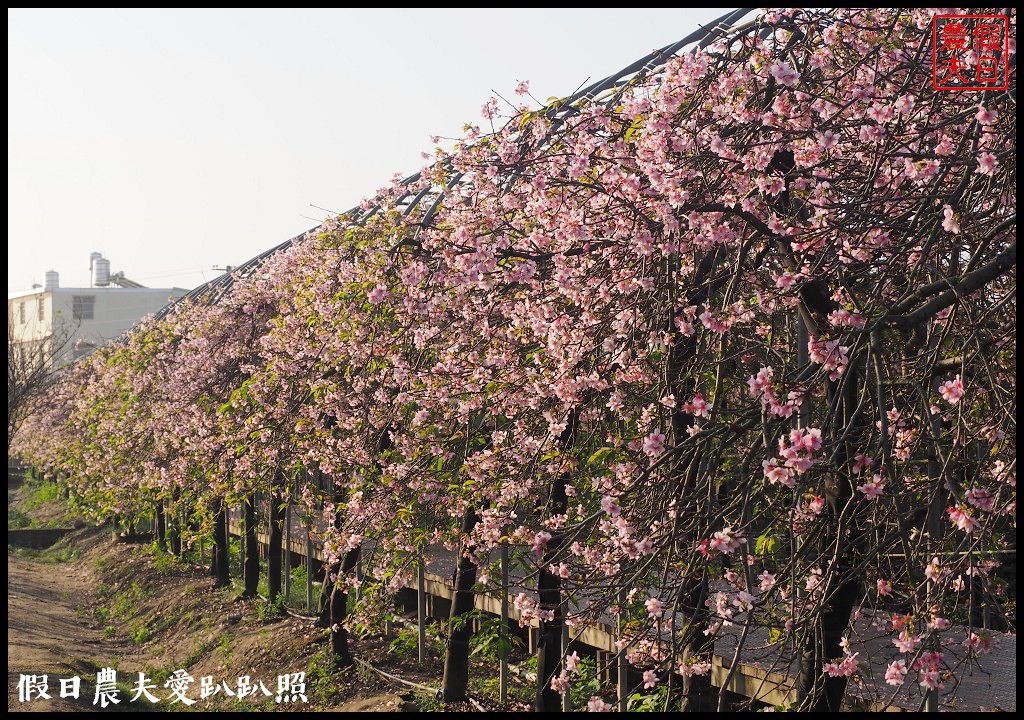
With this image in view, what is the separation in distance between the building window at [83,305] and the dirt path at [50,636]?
34459 millimetres

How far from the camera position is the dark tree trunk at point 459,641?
383 inches

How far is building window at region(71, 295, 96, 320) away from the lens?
5859 centimetres

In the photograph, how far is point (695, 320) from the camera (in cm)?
584

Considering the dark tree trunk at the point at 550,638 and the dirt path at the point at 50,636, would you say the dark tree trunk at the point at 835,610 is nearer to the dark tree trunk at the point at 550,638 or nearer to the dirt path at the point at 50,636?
the dark tree trunk at the point at 550,638

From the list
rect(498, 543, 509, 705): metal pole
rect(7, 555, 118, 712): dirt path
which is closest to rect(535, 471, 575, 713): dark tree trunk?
rect(498, 543, 509, 705): metal pole

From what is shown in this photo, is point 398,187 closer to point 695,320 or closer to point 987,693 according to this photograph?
point 695,320

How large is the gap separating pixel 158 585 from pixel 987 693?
1795cm

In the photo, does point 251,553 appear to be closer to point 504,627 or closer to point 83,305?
point 504,627

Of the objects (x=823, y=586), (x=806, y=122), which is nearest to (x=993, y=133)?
(x=806, y=122)

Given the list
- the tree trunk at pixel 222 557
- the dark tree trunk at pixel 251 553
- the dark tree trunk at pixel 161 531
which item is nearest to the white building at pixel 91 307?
the dark tree trunk at pixel 161 531

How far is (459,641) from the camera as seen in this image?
998 centimetres

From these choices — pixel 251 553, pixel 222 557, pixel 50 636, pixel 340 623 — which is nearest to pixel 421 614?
pixel 340 623

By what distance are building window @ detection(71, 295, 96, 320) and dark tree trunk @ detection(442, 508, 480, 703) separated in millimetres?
54295

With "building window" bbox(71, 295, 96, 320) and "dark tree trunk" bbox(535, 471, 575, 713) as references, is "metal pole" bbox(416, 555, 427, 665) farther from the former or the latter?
"building window" bbox(71, 295, 96, 320)
